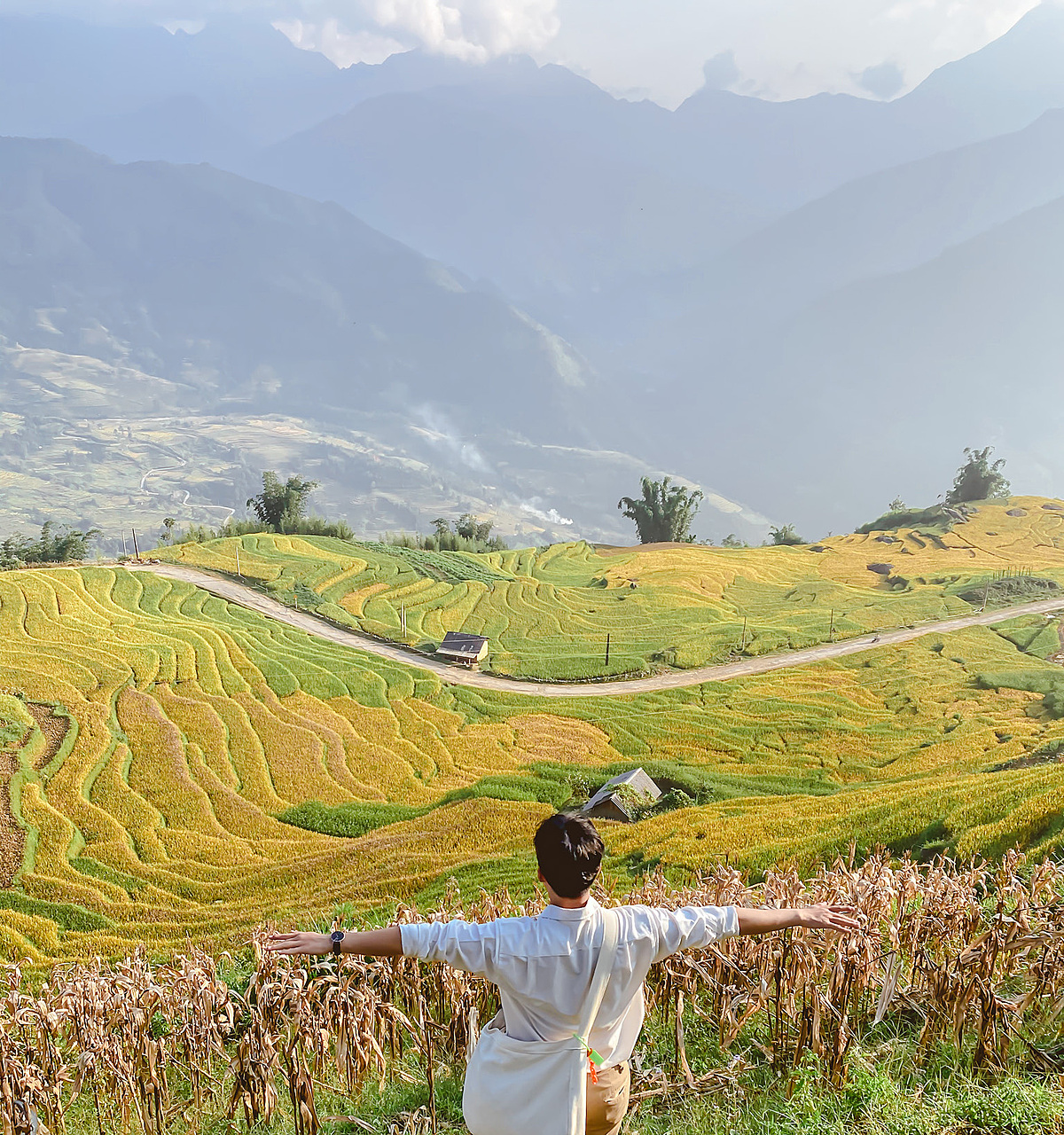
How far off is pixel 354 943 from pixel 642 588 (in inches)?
797

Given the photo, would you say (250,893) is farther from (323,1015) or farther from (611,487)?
(611,487)

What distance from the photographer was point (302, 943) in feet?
8.44

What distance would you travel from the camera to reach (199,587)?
739 inches

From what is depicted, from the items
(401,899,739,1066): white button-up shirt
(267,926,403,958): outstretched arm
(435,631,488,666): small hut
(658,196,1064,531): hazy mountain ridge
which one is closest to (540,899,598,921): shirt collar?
(401,899,739,1066): white button-up shirt

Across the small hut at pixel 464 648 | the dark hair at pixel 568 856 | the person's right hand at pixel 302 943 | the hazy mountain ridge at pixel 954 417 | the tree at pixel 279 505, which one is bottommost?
the person's right hand at pixel 302 943

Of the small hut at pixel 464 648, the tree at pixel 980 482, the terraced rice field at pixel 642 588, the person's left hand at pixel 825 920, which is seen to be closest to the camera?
the person's left hand at pixel 825 920

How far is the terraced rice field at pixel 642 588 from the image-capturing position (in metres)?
18.4

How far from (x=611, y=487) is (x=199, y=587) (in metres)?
161

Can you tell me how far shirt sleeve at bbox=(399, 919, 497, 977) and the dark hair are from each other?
0.27m

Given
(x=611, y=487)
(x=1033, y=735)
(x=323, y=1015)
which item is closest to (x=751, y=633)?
(x=1033, y=735)

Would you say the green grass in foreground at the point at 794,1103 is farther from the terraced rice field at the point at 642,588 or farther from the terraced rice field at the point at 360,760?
the terraced rice field at the point at 642,588

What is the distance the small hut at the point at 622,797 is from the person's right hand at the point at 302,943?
9.62 m

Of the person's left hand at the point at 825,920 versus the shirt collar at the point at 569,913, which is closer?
the shirt collar at the point at 569,913

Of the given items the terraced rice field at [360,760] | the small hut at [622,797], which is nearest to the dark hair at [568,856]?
the terraced rice field at [360,760]
